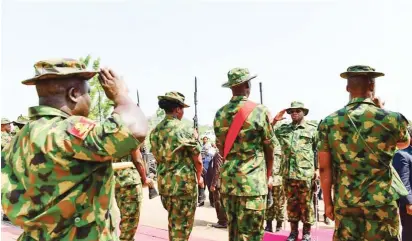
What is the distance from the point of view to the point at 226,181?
469cm

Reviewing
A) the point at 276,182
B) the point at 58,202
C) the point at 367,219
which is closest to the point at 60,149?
the point at 58,202

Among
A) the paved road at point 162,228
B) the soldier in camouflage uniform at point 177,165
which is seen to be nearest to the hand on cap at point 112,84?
the soldier in camouflage uniform at point 177,165

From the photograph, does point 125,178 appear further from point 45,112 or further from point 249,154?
point 45,112

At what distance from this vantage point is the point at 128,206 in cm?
579

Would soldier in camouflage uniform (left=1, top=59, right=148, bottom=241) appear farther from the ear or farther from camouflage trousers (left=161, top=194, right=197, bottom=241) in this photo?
camouflage trousers (left=161, top=194, right=197, bottom=241)

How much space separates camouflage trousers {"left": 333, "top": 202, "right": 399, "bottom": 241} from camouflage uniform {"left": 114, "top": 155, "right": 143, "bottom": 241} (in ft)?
9.84

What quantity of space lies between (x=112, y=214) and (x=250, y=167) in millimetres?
2449

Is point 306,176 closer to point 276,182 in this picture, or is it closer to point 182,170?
point 276,182

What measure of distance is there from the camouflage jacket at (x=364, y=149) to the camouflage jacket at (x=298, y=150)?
285cm

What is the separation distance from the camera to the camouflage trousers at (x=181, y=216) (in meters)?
5.51

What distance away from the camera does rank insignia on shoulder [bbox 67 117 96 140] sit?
1951mm

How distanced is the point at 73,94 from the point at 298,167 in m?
5.05

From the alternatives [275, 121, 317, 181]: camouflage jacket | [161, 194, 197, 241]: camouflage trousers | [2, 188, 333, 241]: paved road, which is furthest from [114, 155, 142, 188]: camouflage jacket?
[275, 121, 317, 181]: camouflage jacket

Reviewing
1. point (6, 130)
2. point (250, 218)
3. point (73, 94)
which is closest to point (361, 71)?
point (250, 218)
